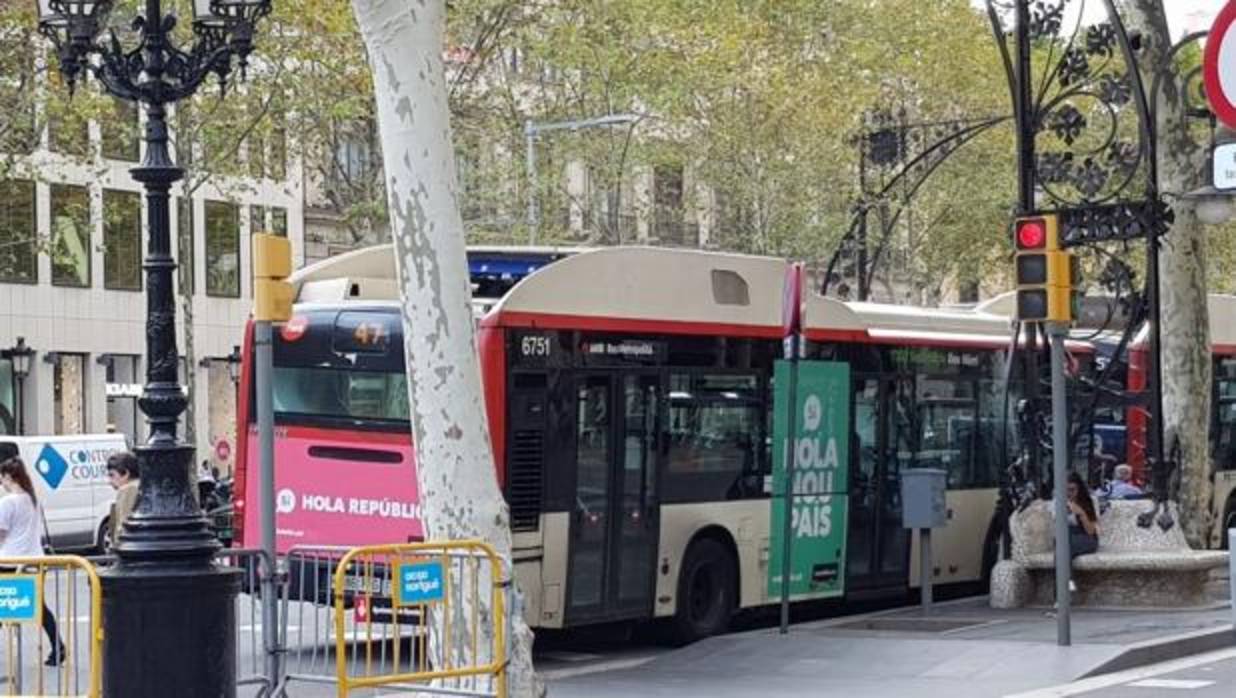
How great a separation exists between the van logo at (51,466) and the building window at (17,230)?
12352 millimetres

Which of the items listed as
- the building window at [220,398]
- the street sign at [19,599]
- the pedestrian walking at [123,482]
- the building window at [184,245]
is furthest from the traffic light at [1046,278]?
the building window at [220,398]

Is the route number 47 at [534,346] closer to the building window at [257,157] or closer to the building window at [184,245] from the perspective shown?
the building window at [257,157]

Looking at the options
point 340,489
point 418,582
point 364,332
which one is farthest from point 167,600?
point 364,332

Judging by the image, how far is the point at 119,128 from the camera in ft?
135

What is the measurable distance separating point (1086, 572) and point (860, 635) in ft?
10.3

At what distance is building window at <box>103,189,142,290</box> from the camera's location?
51.6 m

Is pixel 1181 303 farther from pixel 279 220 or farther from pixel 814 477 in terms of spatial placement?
pixel 279 220

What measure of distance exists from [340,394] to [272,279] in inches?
132

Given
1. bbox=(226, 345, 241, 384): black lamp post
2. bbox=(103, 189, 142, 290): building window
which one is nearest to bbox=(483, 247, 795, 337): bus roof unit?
bbox=(103, 189, 142, 290): building window

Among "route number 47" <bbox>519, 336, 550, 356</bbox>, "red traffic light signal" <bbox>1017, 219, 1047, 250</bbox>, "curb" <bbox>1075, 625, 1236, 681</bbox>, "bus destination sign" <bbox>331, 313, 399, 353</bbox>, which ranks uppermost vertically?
"red traffic light signal" <bbox>1017, 219, 1047, 250</bbox>

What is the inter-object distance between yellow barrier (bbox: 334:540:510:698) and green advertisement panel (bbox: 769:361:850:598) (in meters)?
7.37

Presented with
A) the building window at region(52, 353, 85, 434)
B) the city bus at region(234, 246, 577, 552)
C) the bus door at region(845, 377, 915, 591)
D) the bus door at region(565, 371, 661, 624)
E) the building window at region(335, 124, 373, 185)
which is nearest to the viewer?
the city bus at region(234, 246, 577, 552)

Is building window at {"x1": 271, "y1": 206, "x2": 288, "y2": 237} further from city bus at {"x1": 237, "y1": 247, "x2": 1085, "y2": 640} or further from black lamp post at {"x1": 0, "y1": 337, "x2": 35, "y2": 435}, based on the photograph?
city bus at {"x1": 237, "y1": 247, "x2": 1085, "y2": 640}

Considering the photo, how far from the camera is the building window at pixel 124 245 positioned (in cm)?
5162
